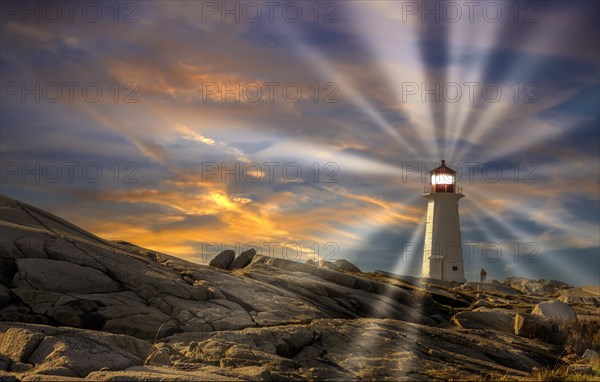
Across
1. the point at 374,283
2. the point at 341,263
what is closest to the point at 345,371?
the point at 374,283

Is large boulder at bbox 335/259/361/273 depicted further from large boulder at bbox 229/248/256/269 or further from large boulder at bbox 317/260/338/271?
large boulder at bbox 229/248/256/269

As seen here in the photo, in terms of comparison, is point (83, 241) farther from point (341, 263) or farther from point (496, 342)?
point (341, 263)

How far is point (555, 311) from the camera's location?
22531 mm

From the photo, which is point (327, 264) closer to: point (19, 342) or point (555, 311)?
point (555, 311)

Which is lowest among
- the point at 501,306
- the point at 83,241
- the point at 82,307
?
the point at 501,306

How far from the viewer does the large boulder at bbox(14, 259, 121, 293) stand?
52.3 ft

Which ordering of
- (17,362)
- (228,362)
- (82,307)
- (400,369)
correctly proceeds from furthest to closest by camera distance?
1. (82,307)
2. (400,369)
3. (228,362)
4. (17,362)

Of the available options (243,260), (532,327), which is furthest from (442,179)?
(532,327)

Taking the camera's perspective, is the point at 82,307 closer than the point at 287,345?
No

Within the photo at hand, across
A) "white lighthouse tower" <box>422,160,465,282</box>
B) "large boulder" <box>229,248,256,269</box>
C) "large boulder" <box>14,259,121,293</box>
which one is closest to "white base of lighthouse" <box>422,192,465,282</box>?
"white lighthouse tower" <box>422,160,465,282</box>

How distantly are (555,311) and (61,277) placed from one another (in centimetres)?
1775

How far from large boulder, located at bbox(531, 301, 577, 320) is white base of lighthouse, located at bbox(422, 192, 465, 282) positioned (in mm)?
23192

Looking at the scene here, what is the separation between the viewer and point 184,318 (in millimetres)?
15828

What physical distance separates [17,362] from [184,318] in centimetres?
513
